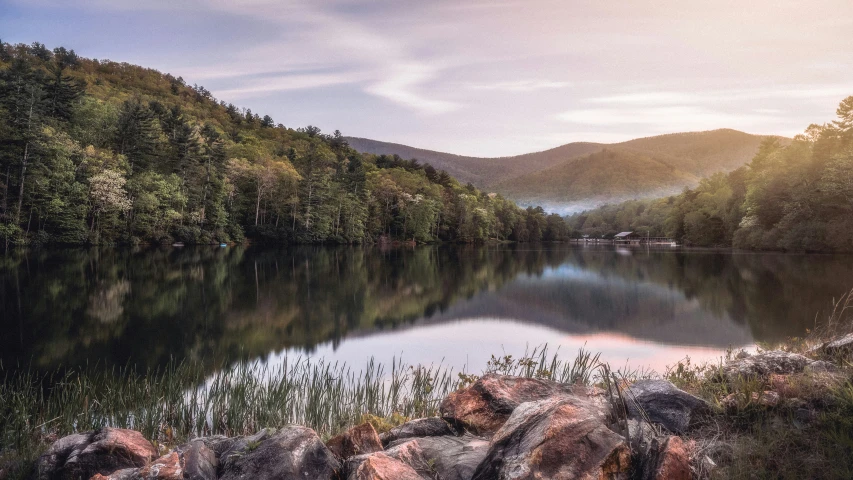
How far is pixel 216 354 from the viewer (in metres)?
12.3

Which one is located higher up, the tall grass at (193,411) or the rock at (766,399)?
the rock at (766,399)

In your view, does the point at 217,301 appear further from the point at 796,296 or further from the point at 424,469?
the point at 796,296

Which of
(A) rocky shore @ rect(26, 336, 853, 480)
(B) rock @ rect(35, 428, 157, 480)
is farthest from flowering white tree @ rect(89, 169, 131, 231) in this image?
(A) rocky shore @ rect(26, 336, 853, 480)

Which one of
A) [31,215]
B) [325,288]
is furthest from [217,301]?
[31,215]

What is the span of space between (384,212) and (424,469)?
84.4 m

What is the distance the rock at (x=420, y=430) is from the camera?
5191mm

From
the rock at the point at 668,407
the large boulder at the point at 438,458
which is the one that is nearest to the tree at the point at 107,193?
the large boulder at the point at 438,458

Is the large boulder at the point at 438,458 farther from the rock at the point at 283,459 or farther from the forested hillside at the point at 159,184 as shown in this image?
the forested hillside at the point at 159,184

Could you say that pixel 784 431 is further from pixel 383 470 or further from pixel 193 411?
pixel 193 411

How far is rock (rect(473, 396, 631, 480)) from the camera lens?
3.48 meters

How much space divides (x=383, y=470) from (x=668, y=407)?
2.85m

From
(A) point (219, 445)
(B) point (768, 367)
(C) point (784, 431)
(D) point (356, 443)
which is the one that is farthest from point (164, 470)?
(B) point (768, 367)

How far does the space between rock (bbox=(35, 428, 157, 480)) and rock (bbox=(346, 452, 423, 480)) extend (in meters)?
2.35

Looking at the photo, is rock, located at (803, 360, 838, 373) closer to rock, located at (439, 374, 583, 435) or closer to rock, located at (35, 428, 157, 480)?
rock, located at (439, 374, 583, 435)
